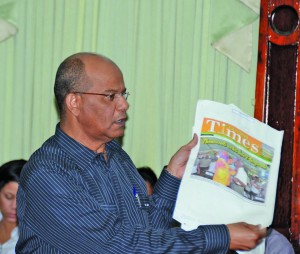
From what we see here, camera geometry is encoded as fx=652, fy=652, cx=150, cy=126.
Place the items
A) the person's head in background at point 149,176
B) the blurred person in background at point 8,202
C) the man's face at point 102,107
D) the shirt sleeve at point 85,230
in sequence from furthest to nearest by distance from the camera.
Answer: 1. the person's head in background at point 149,176
2. the blurred person in background at point 8,202
3. the man's face at point 102,107
4. the shirt sleeve at point 85,230

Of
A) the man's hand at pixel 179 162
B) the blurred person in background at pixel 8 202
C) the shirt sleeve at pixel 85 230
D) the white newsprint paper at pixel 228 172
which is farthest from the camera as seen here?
the blurred person in background at pixel 8 202

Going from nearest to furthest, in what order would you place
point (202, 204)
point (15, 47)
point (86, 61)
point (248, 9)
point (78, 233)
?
point (78, 233) < point (202, 204) < point (86, 61) < point (248, 9) < point (15, 47)

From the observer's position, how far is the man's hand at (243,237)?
1.75 m

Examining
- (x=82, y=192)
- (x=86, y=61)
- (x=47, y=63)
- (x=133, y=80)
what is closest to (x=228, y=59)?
(x=133, y=80)

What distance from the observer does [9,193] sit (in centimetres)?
309

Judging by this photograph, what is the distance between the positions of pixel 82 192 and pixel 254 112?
65.7 inches

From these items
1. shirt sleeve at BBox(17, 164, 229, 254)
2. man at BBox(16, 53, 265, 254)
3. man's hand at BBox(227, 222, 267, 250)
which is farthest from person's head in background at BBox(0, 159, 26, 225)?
man's hand at BBox(227, 222, 267, 250)

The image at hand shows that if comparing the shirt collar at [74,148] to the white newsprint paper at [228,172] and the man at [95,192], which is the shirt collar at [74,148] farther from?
the white newsprint paper at [228,172]

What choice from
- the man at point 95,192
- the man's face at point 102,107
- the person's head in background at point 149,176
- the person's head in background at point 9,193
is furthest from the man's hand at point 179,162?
the person's head in background at point 9,193

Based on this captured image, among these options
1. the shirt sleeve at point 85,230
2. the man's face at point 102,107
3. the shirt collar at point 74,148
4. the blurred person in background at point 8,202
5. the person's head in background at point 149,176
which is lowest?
the blurred person in background at point 8,202

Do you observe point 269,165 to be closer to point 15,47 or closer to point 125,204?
point 125,204

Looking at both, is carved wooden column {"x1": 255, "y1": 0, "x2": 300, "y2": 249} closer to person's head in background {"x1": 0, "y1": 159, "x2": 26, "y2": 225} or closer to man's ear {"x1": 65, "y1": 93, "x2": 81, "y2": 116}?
person's head in background {"x1": 0, "y1": 159, "x2": 26, "y2": 225}

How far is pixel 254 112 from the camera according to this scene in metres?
3.25

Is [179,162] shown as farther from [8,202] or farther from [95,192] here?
[8,202]
